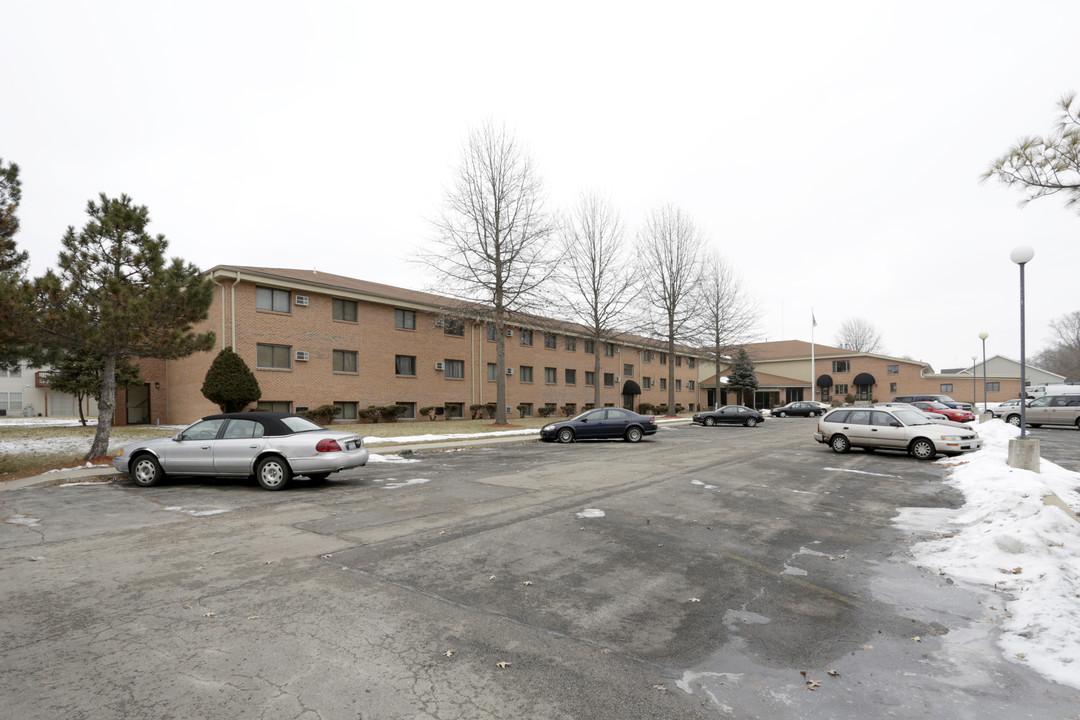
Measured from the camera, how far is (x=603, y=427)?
70.8 feet

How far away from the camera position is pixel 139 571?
220 inches

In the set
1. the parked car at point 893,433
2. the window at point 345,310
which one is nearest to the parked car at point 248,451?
the parked car at point 893,433

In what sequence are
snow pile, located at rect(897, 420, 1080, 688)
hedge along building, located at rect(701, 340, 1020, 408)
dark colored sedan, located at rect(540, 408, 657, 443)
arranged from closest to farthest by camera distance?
1. snow pile, located at rect(897, 420, 1080, 688)
2. dark colored sedan, located at rect(540, 408, 657, 443)
3. hedge along building, located at rect(701, 340, 1020, 408)

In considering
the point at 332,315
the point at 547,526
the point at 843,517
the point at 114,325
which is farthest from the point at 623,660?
the point at 332,315

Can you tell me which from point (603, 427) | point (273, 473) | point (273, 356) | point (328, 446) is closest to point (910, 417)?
point (603, 427)

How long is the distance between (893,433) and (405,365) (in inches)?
950

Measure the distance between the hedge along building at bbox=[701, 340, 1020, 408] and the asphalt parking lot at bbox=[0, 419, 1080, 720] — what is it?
54817 mm

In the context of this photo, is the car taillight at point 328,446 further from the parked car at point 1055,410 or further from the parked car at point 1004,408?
the parked car at point 1004,408

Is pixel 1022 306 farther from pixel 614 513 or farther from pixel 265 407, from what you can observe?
pixel 265 407

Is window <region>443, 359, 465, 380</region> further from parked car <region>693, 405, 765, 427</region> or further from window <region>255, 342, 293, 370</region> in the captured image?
parked car <region>693, 405, 765, 427</region>

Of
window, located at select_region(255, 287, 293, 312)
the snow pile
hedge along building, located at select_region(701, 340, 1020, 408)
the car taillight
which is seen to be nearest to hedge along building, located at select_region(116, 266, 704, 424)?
window, located at select_region(255, 287, 293, 312)

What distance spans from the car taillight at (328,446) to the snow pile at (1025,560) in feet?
30.5

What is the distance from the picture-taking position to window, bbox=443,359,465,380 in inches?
1353

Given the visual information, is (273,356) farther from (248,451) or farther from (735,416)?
(735,416)
